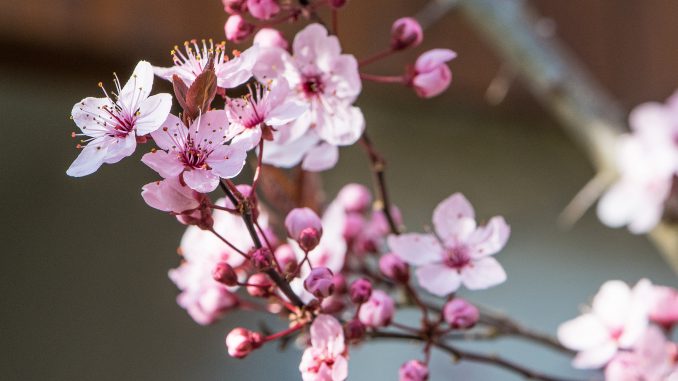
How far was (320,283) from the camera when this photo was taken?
47cm

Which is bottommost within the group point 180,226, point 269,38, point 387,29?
point 269,38

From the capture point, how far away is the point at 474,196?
7.00 ft

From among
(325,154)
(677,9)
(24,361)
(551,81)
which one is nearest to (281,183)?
(325,154)

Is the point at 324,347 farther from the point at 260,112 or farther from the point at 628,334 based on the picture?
the point at 628,334

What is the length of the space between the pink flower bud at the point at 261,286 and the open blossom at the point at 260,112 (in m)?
0.10

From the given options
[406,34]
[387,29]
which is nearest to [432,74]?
[406,34]

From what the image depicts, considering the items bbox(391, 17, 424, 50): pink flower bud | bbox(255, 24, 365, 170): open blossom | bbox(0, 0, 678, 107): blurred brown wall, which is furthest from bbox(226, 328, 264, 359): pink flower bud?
bbox(0, 0, 678, 107): blurred brown wall

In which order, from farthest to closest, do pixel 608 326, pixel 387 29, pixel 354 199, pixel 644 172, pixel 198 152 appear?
pixel 387 29
pixel 644 172
pixel 354 199
pixel 608 326
pixel 198 152

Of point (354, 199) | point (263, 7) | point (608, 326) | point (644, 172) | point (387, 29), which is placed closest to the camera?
point (263, 7)

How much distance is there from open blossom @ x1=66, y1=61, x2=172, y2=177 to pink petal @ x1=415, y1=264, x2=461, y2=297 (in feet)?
0.73

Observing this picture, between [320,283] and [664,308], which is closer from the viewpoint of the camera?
[320,283]

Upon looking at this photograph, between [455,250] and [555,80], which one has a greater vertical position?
[555,80]

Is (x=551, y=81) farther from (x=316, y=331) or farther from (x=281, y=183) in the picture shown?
(x=316, y=331)

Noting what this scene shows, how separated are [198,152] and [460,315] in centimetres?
23
